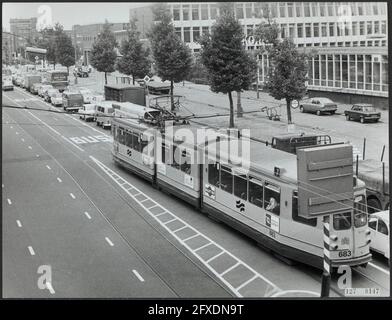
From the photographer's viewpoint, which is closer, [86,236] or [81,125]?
[86,236]

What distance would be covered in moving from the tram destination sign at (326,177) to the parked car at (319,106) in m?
23.1

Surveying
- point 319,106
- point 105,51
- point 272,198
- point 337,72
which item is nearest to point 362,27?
point 337,72

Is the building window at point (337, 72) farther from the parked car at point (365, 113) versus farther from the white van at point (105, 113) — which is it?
the white van at point (105, 113)

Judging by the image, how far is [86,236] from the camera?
17188 mm

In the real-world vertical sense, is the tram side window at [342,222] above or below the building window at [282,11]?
below

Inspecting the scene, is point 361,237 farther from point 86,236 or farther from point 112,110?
point 112,110

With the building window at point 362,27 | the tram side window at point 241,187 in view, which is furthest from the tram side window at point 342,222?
the building window at point 362,27

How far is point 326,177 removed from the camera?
12.3 metres

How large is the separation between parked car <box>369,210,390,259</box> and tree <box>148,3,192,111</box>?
23.5 meters

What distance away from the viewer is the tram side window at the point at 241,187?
16.2 m

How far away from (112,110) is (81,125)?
387cm
